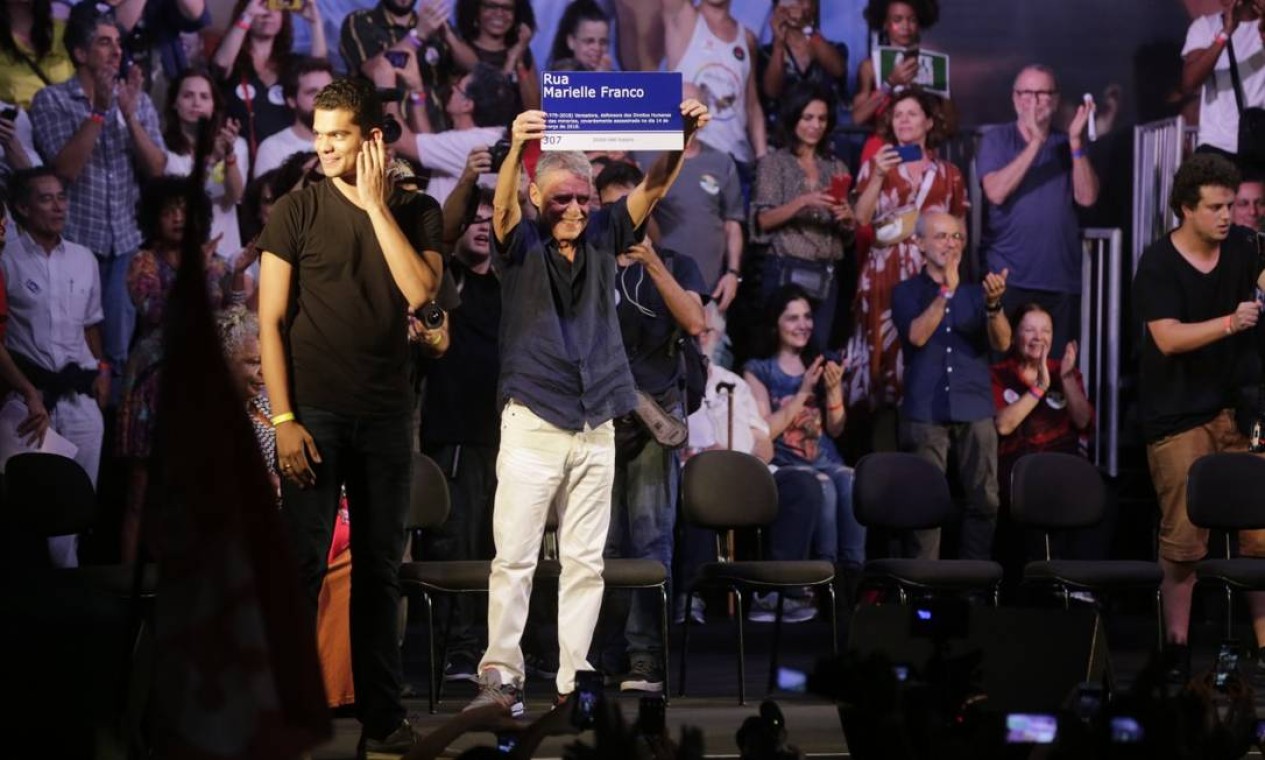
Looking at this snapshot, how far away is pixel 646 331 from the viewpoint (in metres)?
6.81

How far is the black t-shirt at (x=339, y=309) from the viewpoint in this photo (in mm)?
4770

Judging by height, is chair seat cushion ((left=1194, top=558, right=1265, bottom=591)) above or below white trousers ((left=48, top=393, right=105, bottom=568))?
below

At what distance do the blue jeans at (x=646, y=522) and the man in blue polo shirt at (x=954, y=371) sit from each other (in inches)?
85.7

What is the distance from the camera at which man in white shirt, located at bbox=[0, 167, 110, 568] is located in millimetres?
8016

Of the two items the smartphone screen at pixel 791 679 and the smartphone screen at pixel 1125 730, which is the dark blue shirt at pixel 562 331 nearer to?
the smartphone screen at pixel 791 679

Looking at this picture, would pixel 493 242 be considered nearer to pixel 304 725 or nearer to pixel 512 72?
pixel 512 72

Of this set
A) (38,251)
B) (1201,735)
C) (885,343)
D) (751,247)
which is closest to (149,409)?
(38,251)

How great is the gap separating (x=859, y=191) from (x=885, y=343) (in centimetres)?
76

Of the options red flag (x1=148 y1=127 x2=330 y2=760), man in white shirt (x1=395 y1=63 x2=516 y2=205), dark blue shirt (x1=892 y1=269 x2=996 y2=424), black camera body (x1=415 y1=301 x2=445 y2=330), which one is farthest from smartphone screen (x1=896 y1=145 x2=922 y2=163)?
red flag (x1=148 y1=127 x2=330 y2=760)

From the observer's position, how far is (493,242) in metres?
5.77

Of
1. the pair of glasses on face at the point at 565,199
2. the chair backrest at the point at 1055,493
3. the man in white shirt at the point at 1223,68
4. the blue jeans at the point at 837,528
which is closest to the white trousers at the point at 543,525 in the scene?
the pair of glasses on face at the point at 565,199

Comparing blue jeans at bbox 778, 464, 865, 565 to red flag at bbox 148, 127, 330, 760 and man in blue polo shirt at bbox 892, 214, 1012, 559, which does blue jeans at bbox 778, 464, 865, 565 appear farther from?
red flag at bbox 148, 127, 330, 760

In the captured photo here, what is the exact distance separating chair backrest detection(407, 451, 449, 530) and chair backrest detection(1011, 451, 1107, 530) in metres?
2.40

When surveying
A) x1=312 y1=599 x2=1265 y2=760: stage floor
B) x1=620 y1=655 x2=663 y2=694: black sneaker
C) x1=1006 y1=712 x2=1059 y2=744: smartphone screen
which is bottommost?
x1=312 y1=599 x2=1265 y2=760: stage floor
